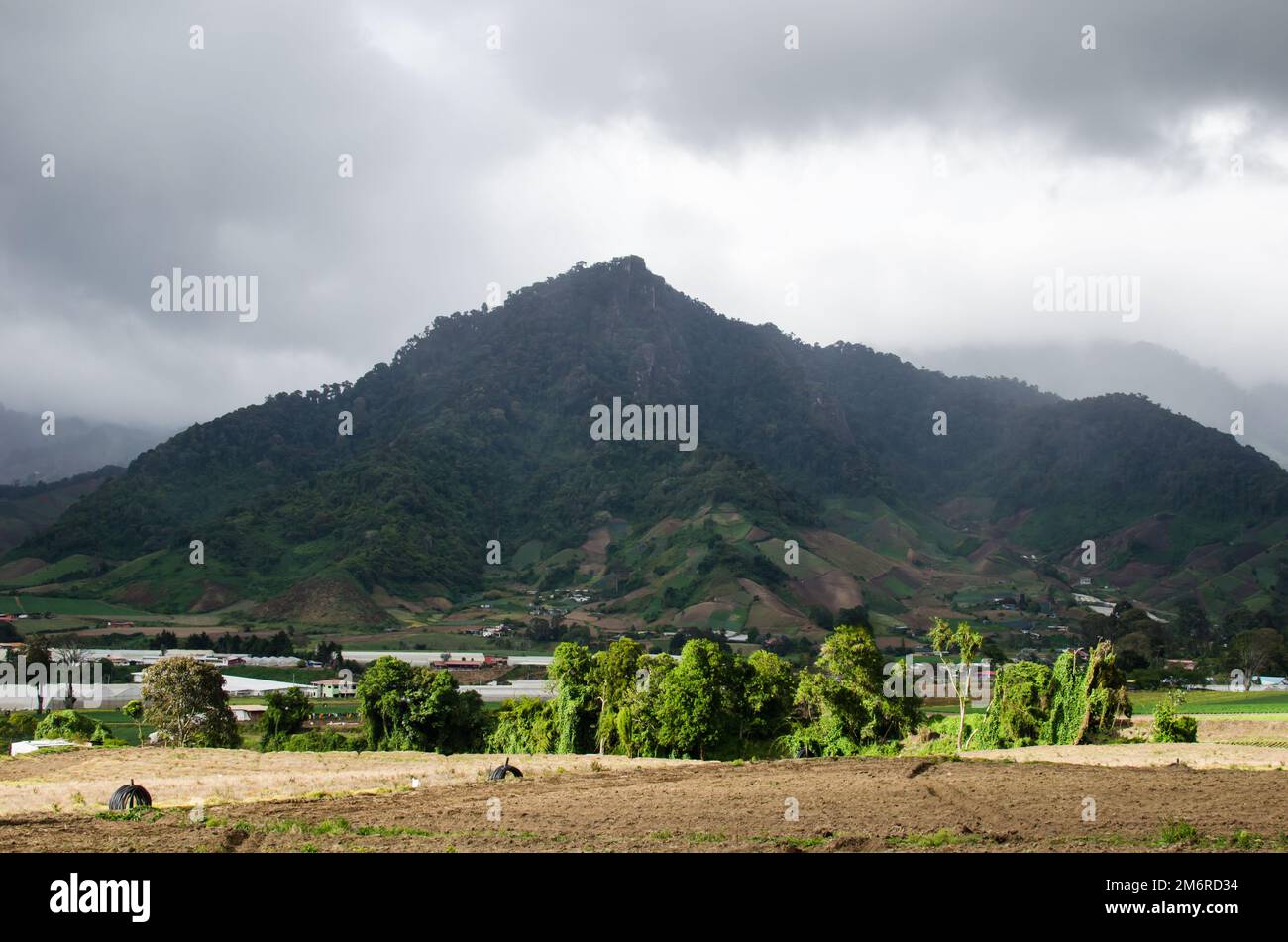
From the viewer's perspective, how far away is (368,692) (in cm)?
7112

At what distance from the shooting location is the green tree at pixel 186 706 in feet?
A: 239

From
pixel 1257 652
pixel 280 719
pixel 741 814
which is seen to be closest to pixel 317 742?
pixel 280 719

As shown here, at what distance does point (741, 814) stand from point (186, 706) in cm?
5503

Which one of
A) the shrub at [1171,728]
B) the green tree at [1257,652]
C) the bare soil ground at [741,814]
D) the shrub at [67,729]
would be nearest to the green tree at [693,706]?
the bare soil ground at [741,814]

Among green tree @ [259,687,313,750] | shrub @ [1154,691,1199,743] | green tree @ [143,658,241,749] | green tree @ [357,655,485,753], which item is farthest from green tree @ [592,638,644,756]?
shrub @ [1154,691,1199,743]

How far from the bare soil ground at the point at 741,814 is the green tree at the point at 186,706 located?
1225 inches

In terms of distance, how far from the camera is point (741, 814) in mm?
32562

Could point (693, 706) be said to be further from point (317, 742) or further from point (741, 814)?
point (317, 742)

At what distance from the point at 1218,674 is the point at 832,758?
10241 centimetres

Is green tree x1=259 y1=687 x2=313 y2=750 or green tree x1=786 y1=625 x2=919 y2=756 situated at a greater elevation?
green tree x1=786 y1=625 x2=919 y2=756

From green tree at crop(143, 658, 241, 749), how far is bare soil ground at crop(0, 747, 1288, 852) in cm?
3111

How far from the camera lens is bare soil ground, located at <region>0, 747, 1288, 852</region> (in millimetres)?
27828

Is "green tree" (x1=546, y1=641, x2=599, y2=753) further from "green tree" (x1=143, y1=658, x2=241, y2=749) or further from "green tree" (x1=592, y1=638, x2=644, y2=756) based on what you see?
"green tree" (x1=143, y1=658, x2=241, y2=749)
